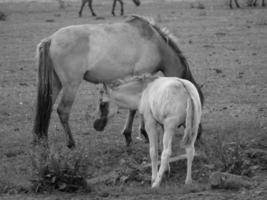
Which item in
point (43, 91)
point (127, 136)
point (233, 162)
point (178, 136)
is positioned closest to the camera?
point (233, 162)

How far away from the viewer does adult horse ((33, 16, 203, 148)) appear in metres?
8.96

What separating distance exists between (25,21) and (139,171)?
1978cm

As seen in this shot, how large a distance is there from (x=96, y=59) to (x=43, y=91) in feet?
2.82

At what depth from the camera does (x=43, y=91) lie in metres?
8.89

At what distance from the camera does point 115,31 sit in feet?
30.7

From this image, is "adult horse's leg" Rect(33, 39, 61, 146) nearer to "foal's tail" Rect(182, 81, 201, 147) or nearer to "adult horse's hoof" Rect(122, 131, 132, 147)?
"adult horse's hoof" Rect(122, 131, 132, 147)

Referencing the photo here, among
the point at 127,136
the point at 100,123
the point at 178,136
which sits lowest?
the point at 178,136

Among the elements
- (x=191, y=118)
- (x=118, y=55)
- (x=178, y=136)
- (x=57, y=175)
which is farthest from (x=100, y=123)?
(x=178, y=136)

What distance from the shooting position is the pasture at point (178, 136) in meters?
7.13

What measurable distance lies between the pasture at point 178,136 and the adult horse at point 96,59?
57 cm

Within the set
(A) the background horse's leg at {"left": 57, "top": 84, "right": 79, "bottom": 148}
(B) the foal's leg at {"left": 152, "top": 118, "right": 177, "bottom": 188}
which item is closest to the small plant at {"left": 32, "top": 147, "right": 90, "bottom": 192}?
(B) the foal's leg at {"left": 152, "top": 118, "right": 177, "bottom": 188}

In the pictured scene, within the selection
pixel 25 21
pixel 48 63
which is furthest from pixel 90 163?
pixel 25 21

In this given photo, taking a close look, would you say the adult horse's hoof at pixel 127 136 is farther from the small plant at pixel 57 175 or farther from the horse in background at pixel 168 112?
the small plant at pixel 57 175

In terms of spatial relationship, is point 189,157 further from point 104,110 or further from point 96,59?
point 96,59
